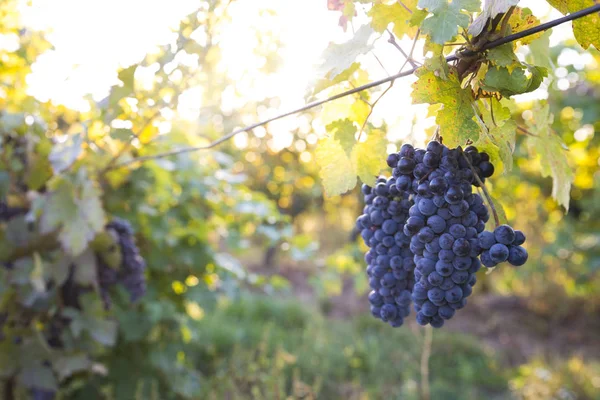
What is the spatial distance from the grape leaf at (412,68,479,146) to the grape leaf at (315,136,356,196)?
0.75ft

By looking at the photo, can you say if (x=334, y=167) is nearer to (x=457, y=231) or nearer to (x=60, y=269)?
(x=457, y=231)

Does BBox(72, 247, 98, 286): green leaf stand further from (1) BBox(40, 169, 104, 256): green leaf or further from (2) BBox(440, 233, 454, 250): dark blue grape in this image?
(2) BBox(440, 233, 454, 250): dark blue grape

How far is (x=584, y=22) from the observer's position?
0.80 metres

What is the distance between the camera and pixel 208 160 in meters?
2.99

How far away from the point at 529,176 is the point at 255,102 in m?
5.07

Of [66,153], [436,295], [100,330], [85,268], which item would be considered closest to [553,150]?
[436,295]

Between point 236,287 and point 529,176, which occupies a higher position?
point 529,176

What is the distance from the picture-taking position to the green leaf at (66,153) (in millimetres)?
1532

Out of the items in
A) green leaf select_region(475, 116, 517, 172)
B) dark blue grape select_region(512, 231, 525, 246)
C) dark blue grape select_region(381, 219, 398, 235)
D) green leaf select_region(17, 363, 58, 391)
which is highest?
green leaf select_region(475, 116, 517, 172)

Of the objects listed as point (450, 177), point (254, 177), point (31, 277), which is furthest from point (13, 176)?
point (254, 177)

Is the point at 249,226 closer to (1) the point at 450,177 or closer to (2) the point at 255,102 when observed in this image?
(2) the point at 255,102

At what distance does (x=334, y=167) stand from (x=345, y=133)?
7cm

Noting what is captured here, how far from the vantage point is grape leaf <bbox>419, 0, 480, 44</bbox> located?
0.72 m

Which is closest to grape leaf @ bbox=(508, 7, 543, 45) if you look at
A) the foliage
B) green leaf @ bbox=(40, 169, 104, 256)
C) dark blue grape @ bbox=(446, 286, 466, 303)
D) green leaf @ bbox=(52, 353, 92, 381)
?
the foliage
